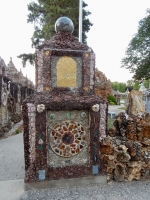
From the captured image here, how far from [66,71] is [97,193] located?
2.74 metres

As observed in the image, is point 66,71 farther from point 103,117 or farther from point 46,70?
point 103,117

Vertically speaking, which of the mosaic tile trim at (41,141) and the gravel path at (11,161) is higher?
the mosaic tile trim at (41,141)

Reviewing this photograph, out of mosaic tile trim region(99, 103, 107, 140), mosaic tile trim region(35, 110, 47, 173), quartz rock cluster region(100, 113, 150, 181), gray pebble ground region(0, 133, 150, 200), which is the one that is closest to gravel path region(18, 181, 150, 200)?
gray pebble ground region(0, 133, 150, 200)

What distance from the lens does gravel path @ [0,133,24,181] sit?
14.1 ft

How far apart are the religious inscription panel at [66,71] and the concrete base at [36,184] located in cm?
216

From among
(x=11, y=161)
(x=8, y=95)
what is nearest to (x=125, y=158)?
(x=11, y=161)

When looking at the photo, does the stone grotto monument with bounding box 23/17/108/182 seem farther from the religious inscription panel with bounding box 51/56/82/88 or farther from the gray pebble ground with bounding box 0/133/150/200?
the gray pebble ground with bounding box 0/133/150/200

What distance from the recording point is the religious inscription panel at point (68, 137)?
12.2ft

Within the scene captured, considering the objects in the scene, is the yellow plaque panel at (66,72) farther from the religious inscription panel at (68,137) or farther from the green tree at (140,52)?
the green tree at (140,52)

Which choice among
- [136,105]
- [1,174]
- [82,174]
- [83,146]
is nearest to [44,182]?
[82,174]

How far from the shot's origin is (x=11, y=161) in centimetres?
528

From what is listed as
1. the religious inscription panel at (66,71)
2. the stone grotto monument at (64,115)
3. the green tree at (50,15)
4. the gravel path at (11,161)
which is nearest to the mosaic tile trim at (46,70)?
the stone grotto monument at (64,115)

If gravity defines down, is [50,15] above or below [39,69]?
above

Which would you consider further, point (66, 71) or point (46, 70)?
point (66, 71)
